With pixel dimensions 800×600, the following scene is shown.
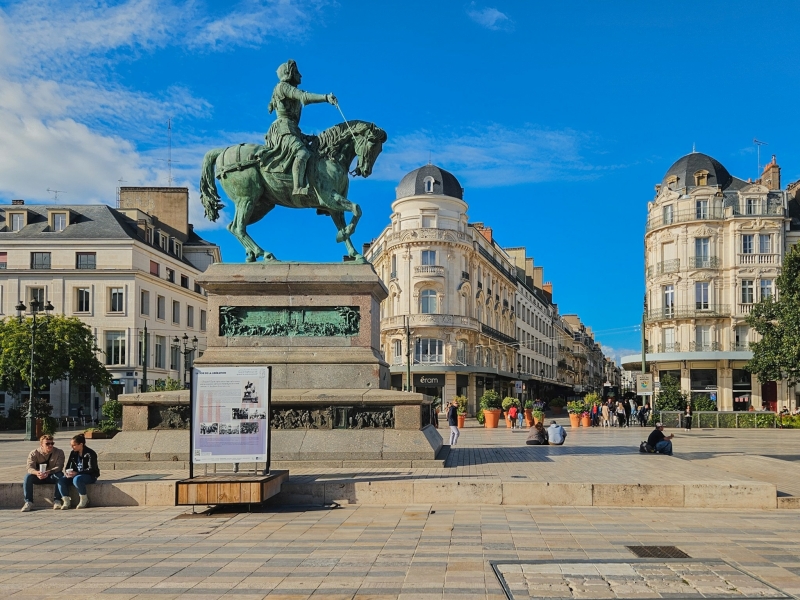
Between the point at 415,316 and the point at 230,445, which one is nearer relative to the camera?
the point at 230,445

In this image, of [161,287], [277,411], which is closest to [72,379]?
[161,287]

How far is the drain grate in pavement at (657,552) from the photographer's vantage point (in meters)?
8.06

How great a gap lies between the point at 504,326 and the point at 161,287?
3333cm

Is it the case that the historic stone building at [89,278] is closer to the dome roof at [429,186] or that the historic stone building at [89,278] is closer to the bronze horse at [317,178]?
the dome roof at [429,186]

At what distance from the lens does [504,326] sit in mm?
76125

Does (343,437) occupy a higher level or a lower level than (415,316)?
lower

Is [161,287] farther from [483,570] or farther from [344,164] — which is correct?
[483,570]

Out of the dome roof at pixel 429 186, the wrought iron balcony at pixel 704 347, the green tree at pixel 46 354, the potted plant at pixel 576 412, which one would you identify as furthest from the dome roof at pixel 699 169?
the green tree at pixel 46 354

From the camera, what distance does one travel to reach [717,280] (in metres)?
58.4

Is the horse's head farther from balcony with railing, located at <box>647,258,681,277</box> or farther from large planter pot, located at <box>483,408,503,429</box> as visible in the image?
balcony with railing, located at <box>647,258,681,277</box>

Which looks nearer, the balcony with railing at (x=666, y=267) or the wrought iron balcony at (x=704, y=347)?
the wrought iron balcony at (x=704, y=347)

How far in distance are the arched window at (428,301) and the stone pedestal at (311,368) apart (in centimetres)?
4304

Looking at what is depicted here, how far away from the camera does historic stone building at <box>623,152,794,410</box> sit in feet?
189

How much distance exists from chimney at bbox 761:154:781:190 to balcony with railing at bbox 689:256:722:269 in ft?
27.9
